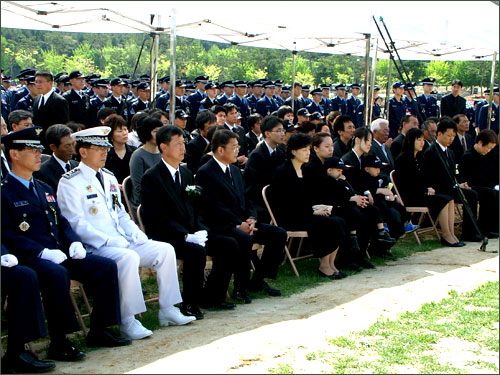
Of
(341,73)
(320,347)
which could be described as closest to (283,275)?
(320,347)

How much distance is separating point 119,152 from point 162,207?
73.9 inches

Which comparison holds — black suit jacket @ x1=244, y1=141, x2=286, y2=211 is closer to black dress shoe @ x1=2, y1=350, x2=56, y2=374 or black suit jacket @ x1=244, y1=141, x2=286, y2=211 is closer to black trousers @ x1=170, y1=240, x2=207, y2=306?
black trousers @ x1=170, y1=240, x2=207, y2=306

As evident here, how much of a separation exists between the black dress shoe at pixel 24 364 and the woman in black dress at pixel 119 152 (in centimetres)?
327

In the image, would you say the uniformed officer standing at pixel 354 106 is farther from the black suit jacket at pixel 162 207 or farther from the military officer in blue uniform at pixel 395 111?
the black suit jacket at pixel 162 207

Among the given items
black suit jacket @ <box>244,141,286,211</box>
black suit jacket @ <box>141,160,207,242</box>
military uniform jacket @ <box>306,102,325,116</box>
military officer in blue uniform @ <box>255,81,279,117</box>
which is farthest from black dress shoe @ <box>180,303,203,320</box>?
military uniform jacket @ <box>306,102,325,116</box>

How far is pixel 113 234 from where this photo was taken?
17.3 ft

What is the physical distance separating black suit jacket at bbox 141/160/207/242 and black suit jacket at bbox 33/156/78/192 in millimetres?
730

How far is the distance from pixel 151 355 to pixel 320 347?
116 centimetres

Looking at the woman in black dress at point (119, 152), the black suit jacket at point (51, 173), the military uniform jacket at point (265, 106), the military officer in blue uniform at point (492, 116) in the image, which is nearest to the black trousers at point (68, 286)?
the black suit jacket at point (51, 173)

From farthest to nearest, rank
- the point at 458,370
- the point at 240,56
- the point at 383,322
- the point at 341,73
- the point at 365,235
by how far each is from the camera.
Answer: the point at 240,56
the point at 341,73
the point at 365,235
the point at 383,322
the point at 458,370

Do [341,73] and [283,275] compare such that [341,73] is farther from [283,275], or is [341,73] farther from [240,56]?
[283,275]

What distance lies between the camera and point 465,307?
225 inches

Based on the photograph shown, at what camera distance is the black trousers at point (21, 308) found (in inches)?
165

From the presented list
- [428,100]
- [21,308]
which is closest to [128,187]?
[21,308]
